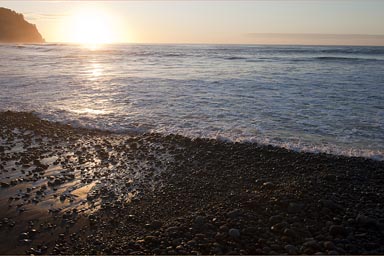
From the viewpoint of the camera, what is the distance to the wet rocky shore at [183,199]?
5.35 m

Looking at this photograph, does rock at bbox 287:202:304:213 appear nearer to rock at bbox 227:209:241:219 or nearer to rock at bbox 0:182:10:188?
rock at bbox 227:209:241:219

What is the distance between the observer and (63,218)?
6379 mm

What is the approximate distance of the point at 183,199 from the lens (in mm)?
7070

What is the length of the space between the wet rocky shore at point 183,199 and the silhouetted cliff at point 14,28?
171m

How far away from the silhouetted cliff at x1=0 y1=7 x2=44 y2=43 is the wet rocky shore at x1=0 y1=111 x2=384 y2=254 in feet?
561

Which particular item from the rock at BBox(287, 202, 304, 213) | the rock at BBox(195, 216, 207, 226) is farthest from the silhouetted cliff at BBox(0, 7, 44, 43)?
the rock at BBox(287, 202, 304, 213)

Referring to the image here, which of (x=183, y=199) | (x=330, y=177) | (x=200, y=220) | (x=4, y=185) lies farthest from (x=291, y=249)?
(x=4, y=185)

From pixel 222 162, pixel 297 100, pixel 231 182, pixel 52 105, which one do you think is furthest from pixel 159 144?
pixel 297 100

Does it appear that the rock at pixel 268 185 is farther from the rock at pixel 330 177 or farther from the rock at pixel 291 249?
the rock at pixel 291 249

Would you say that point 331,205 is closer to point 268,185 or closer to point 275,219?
point 275,219

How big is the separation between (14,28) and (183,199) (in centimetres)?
18360

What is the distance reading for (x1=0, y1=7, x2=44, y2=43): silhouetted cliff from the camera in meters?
153

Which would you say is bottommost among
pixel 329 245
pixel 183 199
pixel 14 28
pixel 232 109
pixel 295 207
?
pixel 183 199

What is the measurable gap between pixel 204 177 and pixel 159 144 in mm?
2945
